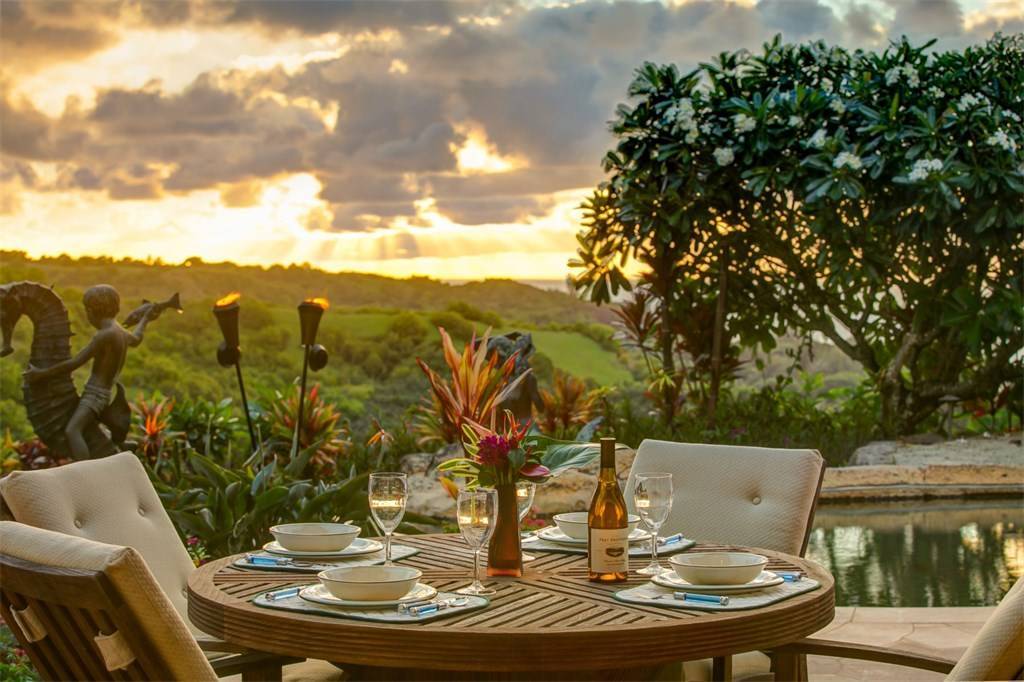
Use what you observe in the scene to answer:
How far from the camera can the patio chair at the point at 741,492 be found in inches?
113

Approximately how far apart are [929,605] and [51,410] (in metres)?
4.74

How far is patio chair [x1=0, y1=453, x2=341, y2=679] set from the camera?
243cm

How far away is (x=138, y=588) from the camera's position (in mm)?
1438

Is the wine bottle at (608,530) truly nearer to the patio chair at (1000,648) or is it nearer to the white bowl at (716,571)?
the white bowl at (716,571)

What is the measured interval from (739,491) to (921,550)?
3.75 metres

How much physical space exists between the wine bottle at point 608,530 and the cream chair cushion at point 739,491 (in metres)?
0.64

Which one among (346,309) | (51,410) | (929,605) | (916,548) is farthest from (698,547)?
(346,309)

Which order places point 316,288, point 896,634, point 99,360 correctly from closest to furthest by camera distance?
point 896,634 → point 99,360 → point 316,288

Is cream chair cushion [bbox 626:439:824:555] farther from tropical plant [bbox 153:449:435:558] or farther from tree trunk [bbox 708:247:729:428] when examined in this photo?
tree trunk [bbox 708:247:729:428]

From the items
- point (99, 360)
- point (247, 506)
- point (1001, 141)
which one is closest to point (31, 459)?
point (99, 360)

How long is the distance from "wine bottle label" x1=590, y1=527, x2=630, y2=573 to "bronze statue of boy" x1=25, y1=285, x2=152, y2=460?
4395 mm

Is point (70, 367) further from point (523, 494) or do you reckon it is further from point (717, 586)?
point (717, 586)

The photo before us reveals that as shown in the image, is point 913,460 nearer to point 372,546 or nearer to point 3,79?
point 372,546

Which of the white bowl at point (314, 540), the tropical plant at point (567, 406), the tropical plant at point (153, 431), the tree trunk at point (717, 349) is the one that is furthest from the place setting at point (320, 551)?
the tree trunk at point (717, 349)
